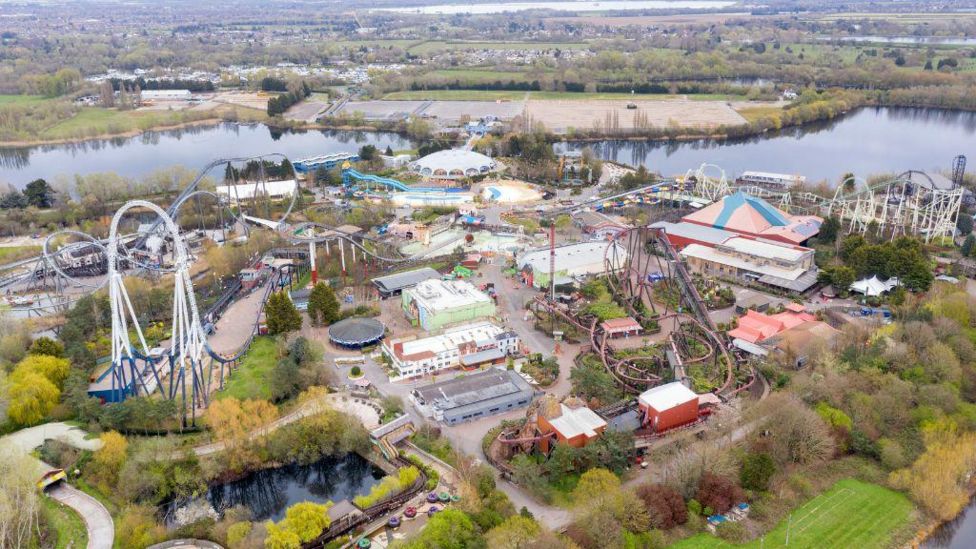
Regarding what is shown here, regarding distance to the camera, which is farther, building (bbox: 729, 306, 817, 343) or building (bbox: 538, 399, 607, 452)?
building (bbox: 729, 306, 817, 343)

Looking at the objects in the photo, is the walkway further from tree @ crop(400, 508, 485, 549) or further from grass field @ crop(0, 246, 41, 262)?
grass field @ crop(0, 246, 41, 262)

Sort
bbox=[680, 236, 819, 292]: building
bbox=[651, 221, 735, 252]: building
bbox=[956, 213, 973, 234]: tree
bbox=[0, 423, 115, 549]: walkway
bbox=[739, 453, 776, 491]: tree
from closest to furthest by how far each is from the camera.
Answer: bbox=[0, 423, 115, 549]: walkway → bbox=[739, 453, 776, 491]: tree → bbox=[680, 236, 819, 292]: building → bbox=[651, 221, 735, 252]: building → bbox=[956, 213, 973, 234]: tree

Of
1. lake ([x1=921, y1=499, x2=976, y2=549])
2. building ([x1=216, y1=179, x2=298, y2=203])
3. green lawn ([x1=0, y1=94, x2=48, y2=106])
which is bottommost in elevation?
lake ([x1=921, y1=499, x2=976, y2=549])

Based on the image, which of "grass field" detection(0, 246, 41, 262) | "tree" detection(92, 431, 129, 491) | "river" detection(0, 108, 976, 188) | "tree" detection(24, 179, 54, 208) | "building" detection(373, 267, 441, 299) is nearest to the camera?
"tree" detection(92, 431, 129, 491)

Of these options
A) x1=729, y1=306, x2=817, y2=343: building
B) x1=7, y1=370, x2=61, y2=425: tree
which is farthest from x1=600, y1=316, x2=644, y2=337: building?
x1=7, y1=370, x2=61, y2=425: tree

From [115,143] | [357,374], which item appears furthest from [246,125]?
[357,374]

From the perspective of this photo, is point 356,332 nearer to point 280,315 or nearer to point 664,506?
point 280,315

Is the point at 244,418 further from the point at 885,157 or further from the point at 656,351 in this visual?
the point at 885,157
